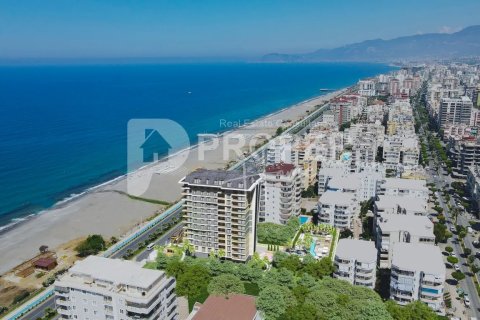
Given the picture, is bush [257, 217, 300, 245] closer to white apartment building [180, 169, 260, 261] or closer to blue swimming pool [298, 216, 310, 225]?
white apartment building [180, 169, 260, 261]

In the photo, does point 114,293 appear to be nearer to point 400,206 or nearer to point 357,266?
point 357,266

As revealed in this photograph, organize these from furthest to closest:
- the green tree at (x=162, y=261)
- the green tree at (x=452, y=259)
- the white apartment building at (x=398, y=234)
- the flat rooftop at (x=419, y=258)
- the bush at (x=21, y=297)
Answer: the green tree at (x=452, y=259)
the white apartment building at (x=398, y=234)
the green tree at (x=162, y=261)
the bush at (x=21, y=297)
the flat rooftop at (x=419, y=258)

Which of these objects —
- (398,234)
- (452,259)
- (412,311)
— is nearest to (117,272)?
(412,311)

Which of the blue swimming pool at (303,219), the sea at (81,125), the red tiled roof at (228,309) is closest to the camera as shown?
the red tiled roof at (228,309)

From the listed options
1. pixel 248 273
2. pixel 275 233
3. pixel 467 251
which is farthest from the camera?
pixel 275 233

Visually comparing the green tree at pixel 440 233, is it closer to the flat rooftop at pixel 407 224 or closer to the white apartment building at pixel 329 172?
the flat rooftop at pixel 407 224

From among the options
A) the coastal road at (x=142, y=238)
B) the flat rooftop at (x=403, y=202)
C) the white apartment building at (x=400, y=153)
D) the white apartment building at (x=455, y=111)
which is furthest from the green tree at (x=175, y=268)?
the white apartment building at (x=455, y=111)

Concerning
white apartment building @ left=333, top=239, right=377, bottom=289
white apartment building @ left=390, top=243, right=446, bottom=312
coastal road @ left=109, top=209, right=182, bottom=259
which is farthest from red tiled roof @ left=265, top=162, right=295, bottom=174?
white apartment building @ left=390, top=243, right=446, bottom=312
